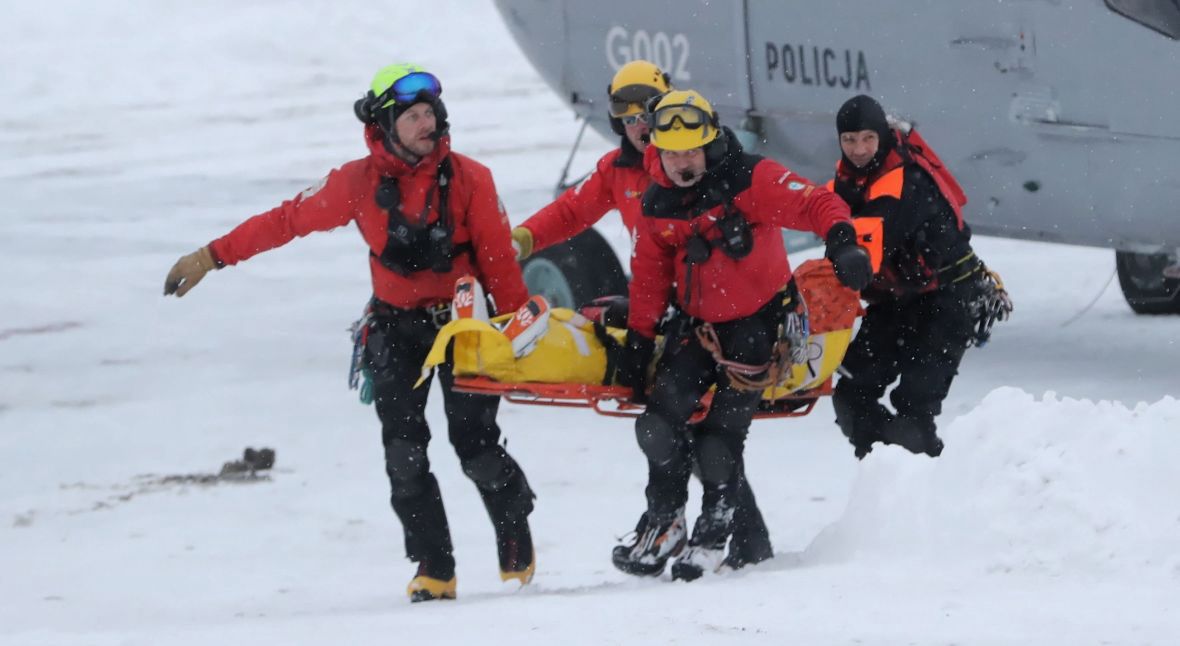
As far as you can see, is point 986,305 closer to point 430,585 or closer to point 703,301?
point 703,301

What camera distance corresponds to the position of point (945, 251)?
6.08 m

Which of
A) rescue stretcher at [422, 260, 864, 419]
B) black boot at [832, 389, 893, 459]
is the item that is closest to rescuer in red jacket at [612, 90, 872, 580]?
rescue stretcher at [422, 260, 864, 419]

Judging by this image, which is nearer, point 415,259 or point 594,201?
point 415,259

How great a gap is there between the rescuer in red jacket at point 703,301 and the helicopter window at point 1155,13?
9.05 feet

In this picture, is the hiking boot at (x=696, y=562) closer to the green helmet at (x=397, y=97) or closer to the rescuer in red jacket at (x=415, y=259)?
the rescuer in red jacket at (x=415, y=259)

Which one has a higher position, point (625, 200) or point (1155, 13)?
point (1155, 13)

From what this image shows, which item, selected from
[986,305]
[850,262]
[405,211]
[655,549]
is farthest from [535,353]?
[986,305]

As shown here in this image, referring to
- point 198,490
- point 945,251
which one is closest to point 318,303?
point 198,490

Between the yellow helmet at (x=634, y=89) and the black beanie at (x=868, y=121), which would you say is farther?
the yellow helmet at (x=634, y=89)

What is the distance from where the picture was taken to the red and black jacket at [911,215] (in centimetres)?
595

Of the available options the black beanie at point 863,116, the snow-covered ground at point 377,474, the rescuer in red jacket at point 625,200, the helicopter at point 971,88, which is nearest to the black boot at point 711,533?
the snow-covered ground at point 377,474

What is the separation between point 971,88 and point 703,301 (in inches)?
123

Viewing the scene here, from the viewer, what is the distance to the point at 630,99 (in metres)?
6.18

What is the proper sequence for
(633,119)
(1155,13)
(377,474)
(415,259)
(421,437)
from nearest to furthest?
(415,259) < (421,437) < (633,119) < (1155,13) < (377,474)
